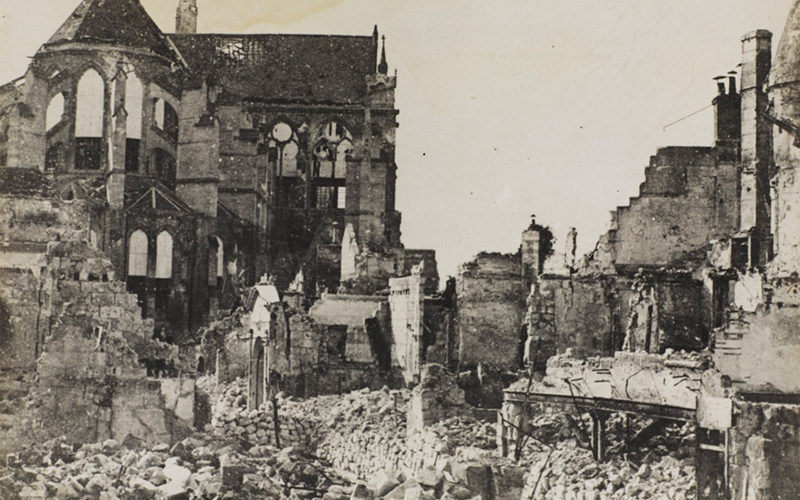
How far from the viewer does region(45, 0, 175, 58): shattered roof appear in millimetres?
39938

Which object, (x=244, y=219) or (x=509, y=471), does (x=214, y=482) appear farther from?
(x=244, y=219)

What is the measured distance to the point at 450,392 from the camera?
2400 cm

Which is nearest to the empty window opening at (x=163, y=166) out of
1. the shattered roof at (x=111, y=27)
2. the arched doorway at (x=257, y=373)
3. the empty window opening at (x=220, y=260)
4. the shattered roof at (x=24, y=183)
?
the empty window opening at (x=220, y=260)

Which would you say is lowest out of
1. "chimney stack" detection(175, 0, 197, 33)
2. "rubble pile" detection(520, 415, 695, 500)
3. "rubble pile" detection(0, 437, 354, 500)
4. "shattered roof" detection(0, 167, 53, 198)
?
"rubble pile" detection(0, 437, 354, 500)

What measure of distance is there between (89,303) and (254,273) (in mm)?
15108

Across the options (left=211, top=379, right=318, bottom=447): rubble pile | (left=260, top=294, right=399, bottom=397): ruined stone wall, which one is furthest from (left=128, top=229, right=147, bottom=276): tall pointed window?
(left=211, top=379, right=318, bottom=447): rubble pile

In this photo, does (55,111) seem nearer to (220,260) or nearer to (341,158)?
(220,260)

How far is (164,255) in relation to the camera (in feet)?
126

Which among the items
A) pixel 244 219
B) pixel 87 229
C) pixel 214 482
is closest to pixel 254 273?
pixel 244 219

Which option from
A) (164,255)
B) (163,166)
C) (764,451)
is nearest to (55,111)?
(163,166)

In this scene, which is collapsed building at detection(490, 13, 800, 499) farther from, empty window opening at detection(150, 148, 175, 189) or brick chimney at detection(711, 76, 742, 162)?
empty window opening at detection(150, 148, 175, 189)

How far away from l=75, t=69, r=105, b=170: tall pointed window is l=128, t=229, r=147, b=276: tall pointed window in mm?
3713

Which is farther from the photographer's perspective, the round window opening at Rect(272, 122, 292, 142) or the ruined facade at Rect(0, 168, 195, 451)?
the round window opening at Rect(272, 122, 292, 142)

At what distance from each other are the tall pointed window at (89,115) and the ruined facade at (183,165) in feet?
0.14
